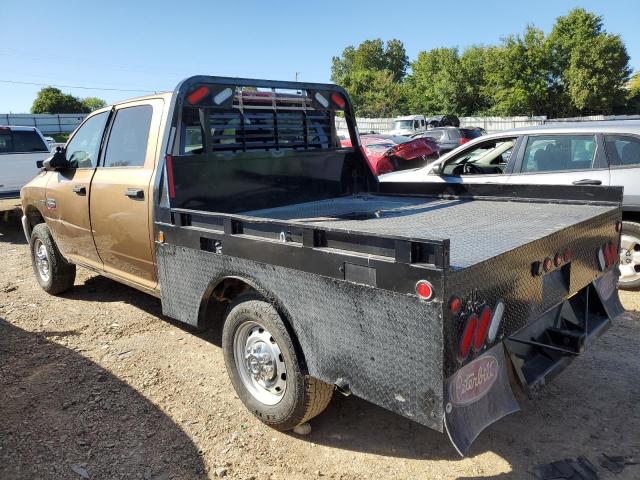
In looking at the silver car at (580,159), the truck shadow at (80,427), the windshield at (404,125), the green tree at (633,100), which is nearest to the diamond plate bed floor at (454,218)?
the truck shadow at (80,427)

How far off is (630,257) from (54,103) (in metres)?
71.3

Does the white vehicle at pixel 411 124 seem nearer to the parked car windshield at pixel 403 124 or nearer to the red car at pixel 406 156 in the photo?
the parked car windshield at pixel 403 124

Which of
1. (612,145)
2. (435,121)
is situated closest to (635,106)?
(435,121)

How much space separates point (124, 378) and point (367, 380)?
2300mm

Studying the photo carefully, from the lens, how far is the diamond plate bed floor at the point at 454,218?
2869mm

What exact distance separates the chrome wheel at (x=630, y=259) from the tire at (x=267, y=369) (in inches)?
162

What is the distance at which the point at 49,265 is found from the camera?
5.93 meters

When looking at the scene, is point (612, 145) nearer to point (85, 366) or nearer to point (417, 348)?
point (417, 348)

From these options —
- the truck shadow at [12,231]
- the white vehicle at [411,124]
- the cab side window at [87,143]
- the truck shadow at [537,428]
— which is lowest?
the truck shadow at [537,428]

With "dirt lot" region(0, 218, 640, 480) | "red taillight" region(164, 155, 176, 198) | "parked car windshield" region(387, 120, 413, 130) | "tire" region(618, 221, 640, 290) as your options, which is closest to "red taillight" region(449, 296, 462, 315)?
"dirt lot" region(0, 218, 640, 480)

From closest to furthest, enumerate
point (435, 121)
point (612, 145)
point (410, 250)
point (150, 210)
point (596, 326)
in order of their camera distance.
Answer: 1. point (410, 250)
2. point (596, 326)
3. point (150, 210)
4. point (612, 145)
5. point (435, 121)

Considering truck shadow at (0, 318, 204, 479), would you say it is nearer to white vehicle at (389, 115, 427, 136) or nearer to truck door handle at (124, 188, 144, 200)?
truck door handle at (124, 188, 144, 200)

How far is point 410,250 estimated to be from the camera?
224cm

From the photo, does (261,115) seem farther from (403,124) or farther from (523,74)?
(523,74)
